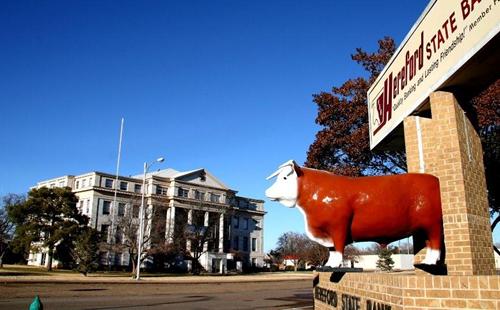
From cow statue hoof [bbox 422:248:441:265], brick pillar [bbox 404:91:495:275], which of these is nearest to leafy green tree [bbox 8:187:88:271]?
cow statue hoof [bbox 422:248:441:265]

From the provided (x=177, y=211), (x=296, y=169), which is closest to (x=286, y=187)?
(x=296, y=169)

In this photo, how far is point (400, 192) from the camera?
20.0 ft

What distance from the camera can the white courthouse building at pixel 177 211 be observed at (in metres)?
55.5

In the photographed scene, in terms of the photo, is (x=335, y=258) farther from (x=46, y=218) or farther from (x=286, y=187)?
(x=46, y=218)

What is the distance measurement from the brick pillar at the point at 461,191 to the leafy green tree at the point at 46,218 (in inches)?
1910

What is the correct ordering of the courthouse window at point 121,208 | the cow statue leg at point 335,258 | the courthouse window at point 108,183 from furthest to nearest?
the courthouse window at point 121,208
the courthouse window at point 108,183
the cow statue leg at point 335,258

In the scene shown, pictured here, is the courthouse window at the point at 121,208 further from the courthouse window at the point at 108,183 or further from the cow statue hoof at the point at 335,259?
the cow statue hoof at the point at 335,259

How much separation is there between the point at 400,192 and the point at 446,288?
178cm

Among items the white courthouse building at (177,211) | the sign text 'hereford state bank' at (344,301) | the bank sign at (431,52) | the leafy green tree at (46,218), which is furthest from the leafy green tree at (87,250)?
the bank sign at (431,52)

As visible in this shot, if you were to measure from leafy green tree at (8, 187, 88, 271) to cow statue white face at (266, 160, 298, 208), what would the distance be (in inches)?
1843

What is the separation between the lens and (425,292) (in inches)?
184

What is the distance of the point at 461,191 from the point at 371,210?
1216mm

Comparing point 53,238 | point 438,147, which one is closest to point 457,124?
point 438,147

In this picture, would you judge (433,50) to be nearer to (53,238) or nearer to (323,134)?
(323,134)
